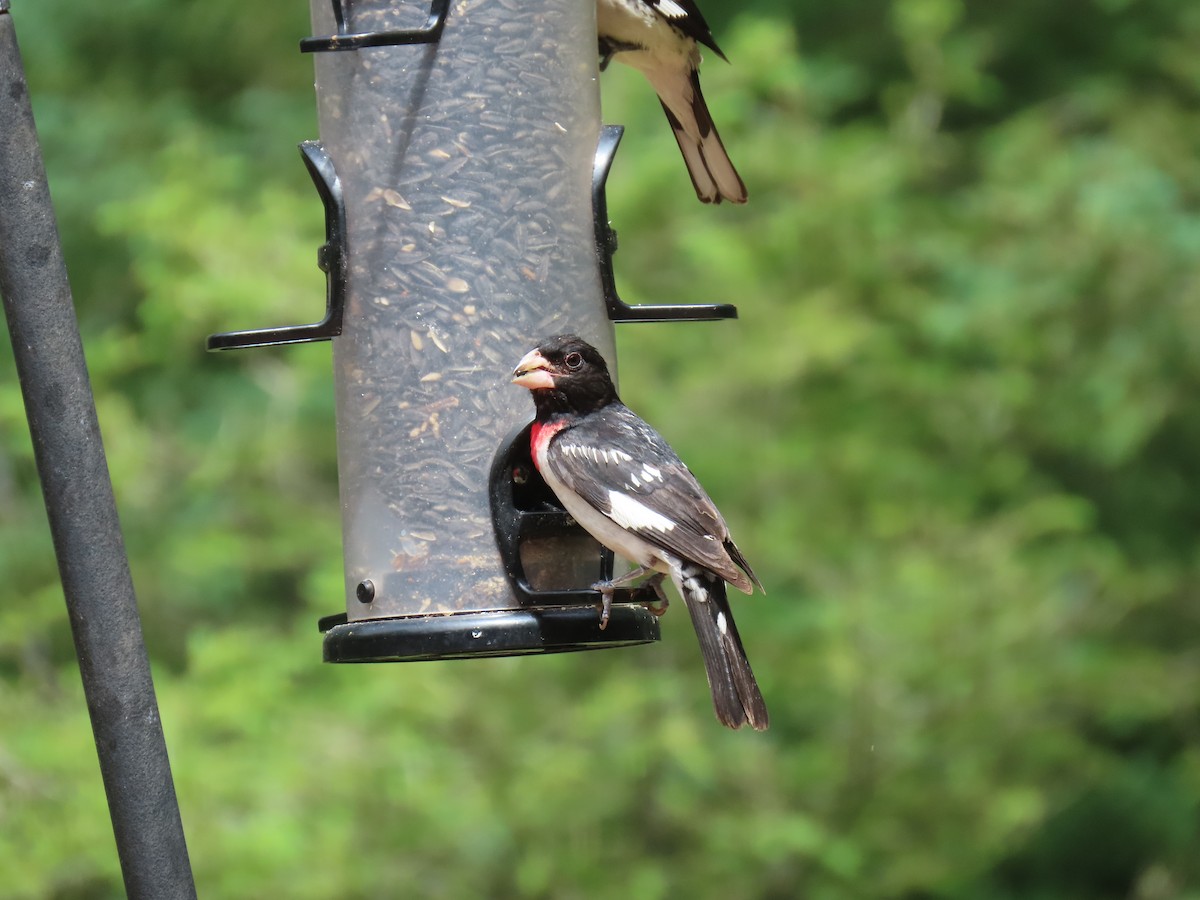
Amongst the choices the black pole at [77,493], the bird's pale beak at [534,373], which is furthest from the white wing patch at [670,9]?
the black pole at [77,493]

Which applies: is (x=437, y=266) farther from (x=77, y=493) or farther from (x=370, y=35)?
(x=77, y=493)

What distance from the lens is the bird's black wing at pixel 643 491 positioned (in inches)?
195

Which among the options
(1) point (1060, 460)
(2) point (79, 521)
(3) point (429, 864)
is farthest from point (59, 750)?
(1) point (1060, 460)

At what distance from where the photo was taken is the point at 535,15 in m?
5.49

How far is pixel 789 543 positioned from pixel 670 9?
3378 millimetres

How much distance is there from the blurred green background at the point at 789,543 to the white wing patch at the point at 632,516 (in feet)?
10.9

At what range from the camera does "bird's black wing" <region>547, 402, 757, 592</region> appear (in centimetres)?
495

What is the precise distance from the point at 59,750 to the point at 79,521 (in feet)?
15.6

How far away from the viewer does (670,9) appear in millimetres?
6098

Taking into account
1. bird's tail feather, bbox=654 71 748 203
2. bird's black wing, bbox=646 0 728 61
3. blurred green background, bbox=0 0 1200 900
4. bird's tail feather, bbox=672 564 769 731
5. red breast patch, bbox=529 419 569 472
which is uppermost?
bird's black wing, bbox=646 0 728 61

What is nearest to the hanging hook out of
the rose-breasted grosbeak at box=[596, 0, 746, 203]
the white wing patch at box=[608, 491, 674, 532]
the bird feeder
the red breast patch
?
the bird feeder

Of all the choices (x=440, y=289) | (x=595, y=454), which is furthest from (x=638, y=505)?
(x=440, y=289)

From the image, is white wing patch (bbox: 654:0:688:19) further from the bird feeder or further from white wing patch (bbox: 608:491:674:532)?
white wing patch (bbox: 608:491:674:532)

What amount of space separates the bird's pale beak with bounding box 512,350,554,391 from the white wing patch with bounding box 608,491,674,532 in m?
0.38
